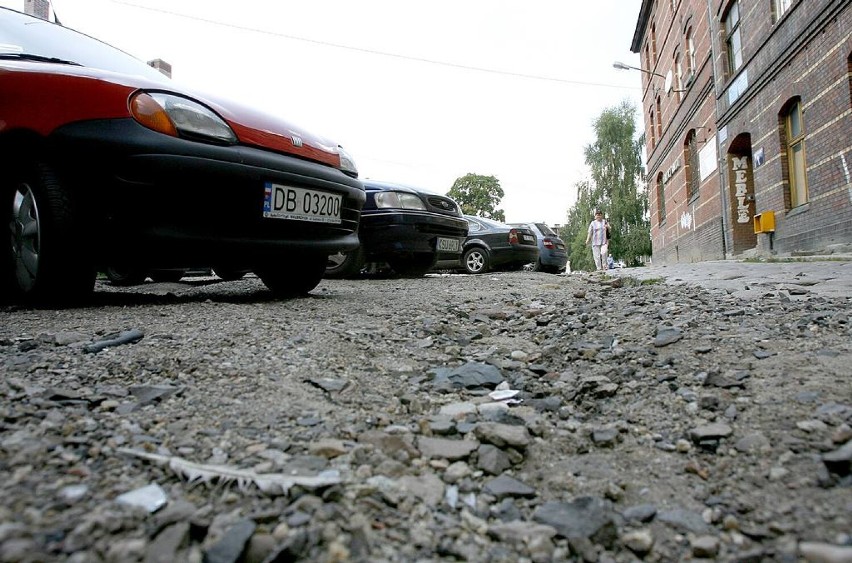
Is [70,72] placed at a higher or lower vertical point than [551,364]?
higher

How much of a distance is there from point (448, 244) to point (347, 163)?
250 cm

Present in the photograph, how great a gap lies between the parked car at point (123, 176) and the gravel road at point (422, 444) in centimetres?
50

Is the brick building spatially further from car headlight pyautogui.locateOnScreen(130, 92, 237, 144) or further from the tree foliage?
the tree foliage

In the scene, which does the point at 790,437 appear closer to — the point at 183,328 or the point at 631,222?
the point at 183,328

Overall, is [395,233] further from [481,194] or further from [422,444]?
[481,194]

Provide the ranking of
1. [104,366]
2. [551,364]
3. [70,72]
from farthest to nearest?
[70,72], [551,364], [104,366]

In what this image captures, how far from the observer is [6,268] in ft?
9.75

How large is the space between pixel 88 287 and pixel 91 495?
231 centimetres

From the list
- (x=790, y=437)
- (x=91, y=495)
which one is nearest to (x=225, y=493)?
(x=91, y=495)

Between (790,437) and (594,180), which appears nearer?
(790,437)

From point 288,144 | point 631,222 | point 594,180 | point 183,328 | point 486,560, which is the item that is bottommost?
point 486,560

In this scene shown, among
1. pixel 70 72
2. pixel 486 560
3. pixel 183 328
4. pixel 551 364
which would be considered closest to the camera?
pixel 486 560

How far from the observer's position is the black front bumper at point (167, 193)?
252 centimetres

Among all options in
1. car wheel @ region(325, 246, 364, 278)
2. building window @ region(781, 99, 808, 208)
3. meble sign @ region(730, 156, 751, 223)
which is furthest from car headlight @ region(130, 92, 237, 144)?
meble sign @ region(730, 156, 751, 223)
